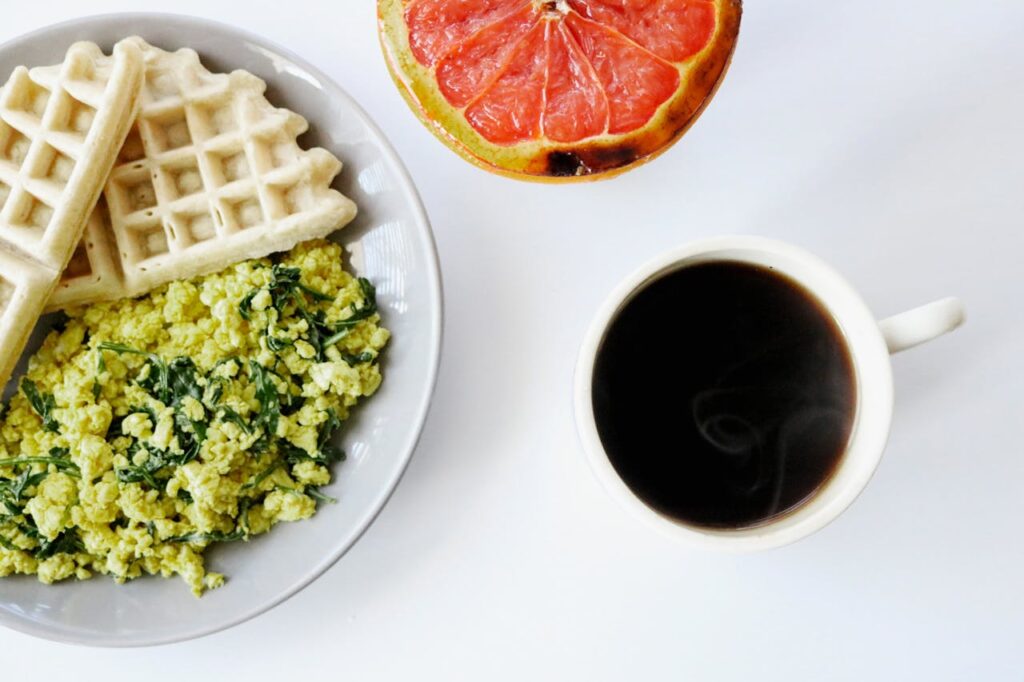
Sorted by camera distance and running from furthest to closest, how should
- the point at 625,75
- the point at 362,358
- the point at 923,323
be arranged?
the point at 362,358
the point at 625,75
the point at 923,323

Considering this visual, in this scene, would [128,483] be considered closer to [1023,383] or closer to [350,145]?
[350,145]

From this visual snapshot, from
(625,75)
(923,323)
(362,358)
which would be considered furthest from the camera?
(362,358)

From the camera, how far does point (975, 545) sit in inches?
54.7

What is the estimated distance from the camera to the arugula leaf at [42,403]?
128 cm

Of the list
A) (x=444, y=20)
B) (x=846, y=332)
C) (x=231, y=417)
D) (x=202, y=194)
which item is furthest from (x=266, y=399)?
(x=846, y=332)

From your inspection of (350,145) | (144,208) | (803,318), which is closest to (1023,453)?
(803,318)

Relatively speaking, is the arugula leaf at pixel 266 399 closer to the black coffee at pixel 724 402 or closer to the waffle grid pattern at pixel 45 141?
the waffle grid pattern at pixel 45 141

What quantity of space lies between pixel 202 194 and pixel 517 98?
1.56ft

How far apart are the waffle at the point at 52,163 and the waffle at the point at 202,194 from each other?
40 millimetres

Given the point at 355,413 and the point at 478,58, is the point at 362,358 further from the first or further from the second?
the point at 478,58

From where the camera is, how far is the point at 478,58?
1174 mm

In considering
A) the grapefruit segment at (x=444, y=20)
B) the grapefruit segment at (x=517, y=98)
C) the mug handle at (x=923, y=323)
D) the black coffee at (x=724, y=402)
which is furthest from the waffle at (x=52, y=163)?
the mug handle at (x=923, y=323)

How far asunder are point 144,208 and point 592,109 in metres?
0.67

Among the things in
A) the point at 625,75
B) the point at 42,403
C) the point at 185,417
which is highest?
the point at 625,75
